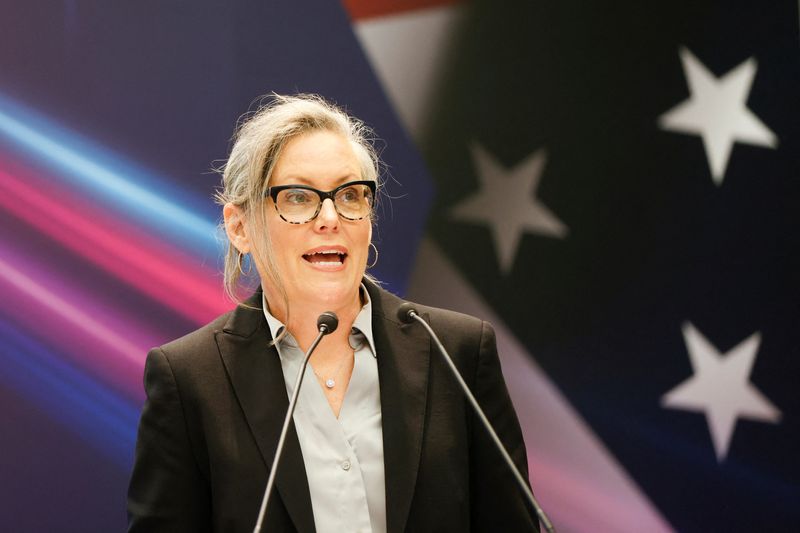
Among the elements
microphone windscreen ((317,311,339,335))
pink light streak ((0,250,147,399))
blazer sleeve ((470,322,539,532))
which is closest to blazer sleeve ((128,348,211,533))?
microphone windscreen ((317,311,339,335))

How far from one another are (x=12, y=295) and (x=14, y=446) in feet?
1.23

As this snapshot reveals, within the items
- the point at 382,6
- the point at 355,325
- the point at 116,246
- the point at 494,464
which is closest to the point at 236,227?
the point at 355,325

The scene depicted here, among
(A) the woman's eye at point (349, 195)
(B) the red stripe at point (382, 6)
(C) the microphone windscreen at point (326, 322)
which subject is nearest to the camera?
(C) the microphone windscreen at point (326, 322)

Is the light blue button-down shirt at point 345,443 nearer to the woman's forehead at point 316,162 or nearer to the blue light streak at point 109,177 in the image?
the woman's forehead at point 316,162

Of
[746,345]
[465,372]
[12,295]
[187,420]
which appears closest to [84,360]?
[12,295]

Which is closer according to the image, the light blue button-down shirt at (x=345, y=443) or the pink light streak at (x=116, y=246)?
the light blue button-down shirt at (x=345, y=443)

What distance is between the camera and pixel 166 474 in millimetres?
1447

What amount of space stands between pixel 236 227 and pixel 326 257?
223 millimetres

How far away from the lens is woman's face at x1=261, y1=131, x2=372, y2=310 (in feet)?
4.91

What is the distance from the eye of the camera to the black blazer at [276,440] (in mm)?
1437

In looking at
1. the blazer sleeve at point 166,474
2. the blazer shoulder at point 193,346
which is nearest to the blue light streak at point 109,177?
the blazer shoulder at point 193,346

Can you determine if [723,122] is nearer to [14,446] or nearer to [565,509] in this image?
[565,509]

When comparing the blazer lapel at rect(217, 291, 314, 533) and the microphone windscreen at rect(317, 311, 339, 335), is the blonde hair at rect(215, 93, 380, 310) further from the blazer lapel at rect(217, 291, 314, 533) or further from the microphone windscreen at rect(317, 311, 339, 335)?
the microphone windscreen at rect(317, 311, 339, 335)

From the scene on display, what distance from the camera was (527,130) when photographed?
2.67 meters
